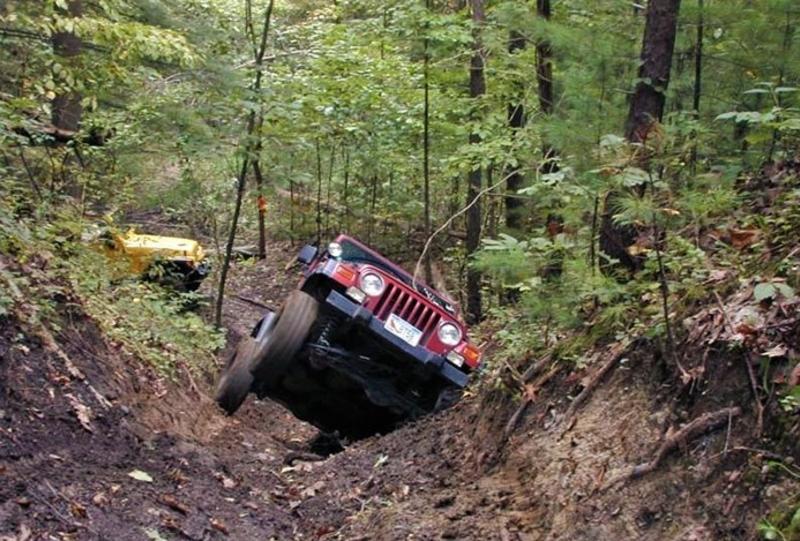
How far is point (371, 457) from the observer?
8.04m

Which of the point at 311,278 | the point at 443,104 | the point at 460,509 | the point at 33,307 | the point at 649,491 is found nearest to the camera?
the point at 649,491

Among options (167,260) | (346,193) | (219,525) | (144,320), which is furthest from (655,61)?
(346,193)

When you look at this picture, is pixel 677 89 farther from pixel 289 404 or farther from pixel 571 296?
pixel 289 404

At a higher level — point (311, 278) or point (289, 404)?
point (311, 278)

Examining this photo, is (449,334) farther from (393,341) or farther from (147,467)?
(147,467)

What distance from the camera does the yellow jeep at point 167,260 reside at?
1320 cm

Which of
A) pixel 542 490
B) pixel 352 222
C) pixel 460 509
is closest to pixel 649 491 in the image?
pixel 542 490

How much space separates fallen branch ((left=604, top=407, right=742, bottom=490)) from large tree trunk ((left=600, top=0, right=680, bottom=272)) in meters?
2.56

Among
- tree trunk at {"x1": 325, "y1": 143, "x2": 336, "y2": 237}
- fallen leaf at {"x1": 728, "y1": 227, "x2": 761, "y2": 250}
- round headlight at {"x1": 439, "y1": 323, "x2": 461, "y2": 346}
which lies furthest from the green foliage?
tree trunk at {"x1": 325, "y1": 143, "x2": 336, "y2": 237}

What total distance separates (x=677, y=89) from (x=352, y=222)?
1344cm

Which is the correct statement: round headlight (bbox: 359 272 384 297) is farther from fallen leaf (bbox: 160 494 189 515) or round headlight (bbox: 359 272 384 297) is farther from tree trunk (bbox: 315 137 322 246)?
tree trunk (bbox: 315 137 322 246)

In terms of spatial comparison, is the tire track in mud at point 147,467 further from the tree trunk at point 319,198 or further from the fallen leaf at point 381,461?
the tree trunk at point 319,198

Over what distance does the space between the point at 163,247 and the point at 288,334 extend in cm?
689

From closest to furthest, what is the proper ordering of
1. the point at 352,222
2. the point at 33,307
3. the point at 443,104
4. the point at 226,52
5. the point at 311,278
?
the point at 33,307 → the point at 311,278 → the point at 226,52 → the point at 443,104 → the point at 352,222
